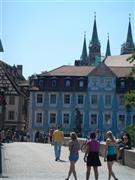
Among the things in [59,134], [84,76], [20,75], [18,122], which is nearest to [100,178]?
[59,134]

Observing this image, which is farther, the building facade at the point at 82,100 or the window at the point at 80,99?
the window at the point at 80,99

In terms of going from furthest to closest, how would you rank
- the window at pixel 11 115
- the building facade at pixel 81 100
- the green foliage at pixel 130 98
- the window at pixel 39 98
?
1. the window at pixel 11 115
2. the window at pixel 39 98
3. the building facade at pixel 81 100
4. the green foliage at pixel 130 98

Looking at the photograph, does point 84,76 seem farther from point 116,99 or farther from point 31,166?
point 31,166

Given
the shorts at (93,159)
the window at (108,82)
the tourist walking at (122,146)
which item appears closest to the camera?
the shorts at (93,159)

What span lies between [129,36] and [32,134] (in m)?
83.6

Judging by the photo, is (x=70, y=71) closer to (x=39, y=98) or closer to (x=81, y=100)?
(x=81, y=100)

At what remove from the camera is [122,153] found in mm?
23891

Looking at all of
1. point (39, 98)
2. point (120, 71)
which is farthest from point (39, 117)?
→ point (120, 71)

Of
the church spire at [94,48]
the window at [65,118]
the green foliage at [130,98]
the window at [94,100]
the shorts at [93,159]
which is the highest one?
the church spire at [94,48]

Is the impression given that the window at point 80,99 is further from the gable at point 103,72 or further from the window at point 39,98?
the window at point 39,98

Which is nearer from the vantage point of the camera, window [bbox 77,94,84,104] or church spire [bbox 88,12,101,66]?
window [bbox 77,94,84,104]

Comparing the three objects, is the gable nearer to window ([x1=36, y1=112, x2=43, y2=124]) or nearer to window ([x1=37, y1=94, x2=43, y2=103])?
window ([x1=37, y1=94, x2=43, y2=103])

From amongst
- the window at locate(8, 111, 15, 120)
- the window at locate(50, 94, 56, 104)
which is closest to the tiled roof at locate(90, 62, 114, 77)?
the window at locate(50, 94, 56, 104)

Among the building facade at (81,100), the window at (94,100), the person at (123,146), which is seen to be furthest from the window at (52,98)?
the person at (123,146)
